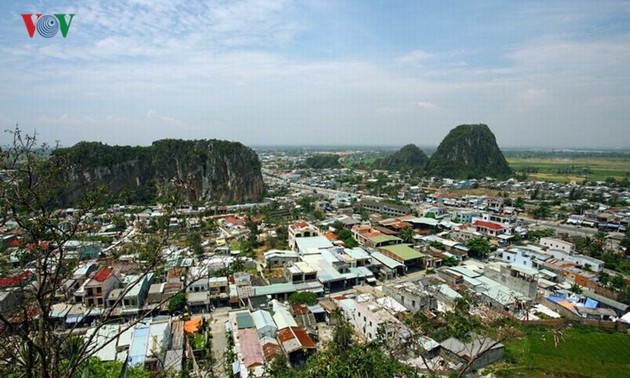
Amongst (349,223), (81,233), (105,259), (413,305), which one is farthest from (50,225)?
(349,223)

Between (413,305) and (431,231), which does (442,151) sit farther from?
(413,305)

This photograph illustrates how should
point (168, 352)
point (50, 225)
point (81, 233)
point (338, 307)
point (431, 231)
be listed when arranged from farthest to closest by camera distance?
point (431, 231) → point (338, 307) → point (168, 352) → point (81, 233) → point (50, 225)

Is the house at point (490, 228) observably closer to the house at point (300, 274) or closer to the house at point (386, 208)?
the house at point (386, 208)

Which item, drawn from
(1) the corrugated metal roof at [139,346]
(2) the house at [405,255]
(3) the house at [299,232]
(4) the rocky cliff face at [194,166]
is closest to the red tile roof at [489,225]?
(2) the house at [405,255]

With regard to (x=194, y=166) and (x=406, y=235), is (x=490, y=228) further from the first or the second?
(x=194, y=166)

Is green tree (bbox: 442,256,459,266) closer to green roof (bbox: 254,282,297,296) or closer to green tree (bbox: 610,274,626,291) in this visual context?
green tree (bbox: 610,274,626,291)

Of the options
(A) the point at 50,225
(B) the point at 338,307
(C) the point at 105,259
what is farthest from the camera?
(B) the point at 338,307

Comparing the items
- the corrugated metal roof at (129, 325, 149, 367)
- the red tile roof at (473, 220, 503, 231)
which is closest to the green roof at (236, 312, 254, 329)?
the corrugated metal roof at (129, 325, 149, 367)
